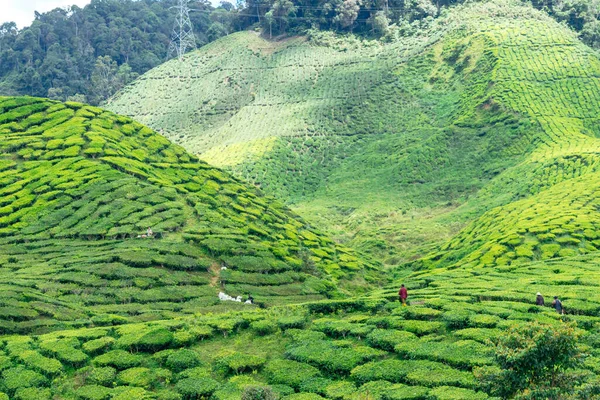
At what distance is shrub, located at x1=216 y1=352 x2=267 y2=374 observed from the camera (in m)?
28.2

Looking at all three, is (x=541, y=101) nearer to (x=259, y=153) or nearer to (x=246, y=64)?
(x=259, y=153)

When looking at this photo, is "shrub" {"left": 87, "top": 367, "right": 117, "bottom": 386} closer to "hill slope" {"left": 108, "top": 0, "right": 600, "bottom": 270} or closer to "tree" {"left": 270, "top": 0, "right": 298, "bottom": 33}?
"hill slope" {"left": 108, "top": 0, "right": 600, "bottom": 270}

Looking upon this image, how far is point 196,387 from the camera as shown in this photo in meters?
26.4

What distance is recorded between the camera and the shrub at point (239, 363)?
28.2m

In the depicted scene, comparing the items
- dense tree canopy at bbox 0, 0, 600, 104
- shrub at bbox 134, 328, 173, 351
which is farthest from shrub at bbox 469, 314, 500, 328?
dense tree canopy at bbox 0, 0, 600, 104

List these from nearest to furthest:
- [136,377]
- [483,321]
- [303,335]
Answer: [136,377] → [483,321] → [303,335]

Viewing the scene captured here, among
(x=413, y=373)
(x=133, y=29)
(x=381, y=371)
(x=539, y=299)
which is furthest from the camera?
(x=133, y=29)

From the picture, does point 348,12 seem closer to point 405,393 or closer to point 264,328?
point 264,328

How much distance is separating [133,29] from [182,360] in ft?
516

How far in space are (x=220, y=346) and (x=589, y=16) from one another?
108070 millimetres

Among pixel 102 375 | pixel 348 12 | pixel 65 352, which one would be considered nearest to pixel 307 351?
pixel 102 375

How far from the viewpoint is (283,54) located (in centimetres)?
12450

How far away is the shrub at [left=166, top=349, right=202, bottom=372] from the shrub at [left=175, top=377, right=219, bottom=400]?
1438 millimetres

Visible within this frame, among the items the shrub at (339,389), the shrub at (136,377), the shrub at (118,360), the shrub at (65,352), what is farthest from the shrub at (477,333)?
the shrub at (65,352)
